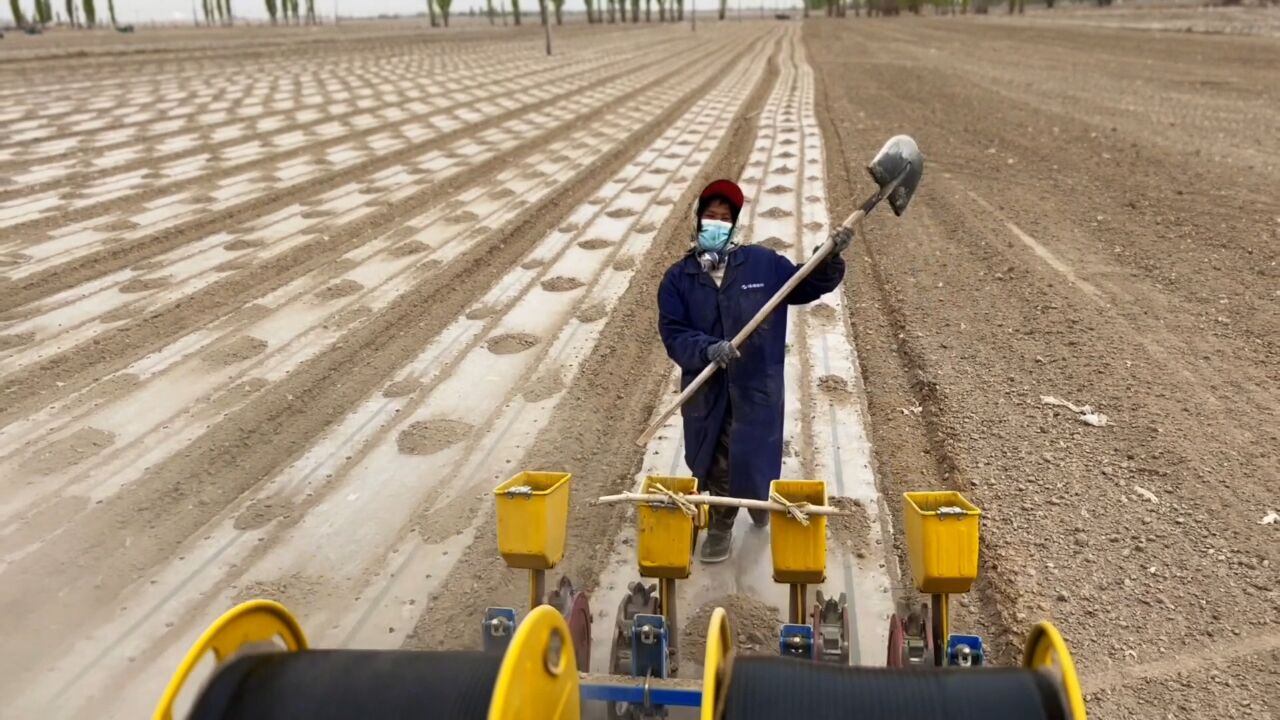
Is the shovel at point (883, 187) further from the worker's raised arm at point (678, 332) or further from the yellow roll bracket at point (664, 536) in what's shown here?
the yellow roll bracket at point (664, 536)

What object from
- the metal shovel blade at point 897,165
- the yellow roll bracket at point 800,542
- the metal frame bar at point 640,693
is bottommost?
the metal frame bar at point 640,693

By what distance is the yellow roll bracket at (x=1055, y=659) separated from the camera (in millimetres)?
2055

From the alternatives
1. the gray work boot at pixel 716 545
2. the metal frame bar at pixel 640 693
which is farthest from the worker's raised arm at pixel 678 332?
the metal frame bar at pixel 640 693

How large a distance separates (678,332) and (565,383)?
2.55m

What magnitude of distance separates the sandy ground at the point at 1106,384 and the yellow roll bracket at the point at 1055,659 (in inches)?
47.4

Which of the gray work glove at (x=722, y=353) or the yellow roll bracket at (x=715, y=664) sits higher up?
the gray work glove at (x=722, y=353)

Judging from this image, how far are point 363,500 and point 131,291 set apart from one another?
4.75 m

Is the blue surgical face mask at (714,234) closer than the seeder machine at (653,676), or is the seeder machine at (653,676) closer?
the seeder machine at (653,676)

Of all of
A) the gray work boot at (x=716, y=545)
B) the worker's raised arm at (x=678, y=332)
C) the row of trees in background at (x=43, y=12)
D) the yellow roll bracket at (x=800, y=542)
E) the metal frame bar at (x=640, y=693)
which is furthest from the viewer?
the row of trees in background at (x=43, y=12)

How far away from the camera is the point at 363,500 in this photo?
195 inches

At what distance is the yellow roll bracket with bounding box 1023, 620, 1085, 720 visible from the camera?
2.06 metres

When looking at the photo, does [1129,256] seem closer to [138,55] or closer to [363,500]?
[363,500]

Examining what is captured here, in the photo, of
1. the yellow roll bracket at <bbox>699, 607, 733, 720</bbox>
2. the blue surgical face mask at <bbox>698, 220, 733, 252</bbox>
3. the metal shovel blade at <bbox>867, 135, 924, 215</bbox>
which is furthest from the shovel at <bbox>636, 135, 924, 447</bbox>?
the yellow roll bracket at <bbox>699, 607, 733, 720</bbox>

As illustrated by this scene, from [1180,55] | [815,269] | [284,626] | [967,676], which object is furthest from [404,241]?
[1180,55]
